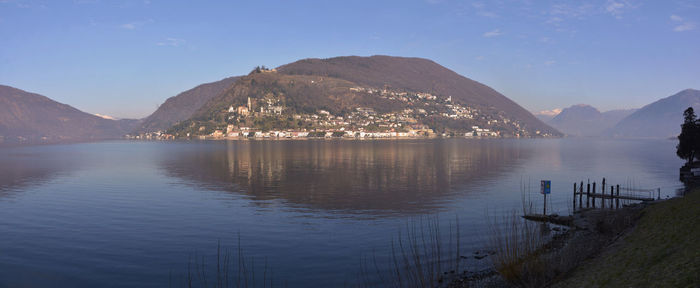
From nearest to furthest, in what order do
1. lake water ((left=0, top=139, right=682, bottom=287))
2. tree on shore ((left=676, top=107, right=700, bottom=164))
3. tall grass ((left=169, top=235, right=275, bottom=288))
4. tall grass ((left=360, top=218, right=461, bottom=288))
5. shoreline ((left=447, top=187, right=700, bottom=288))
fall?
1. shoreline ((left=447, top=187, right=700, bottom=288))
2. tall grass ((left=360, top=218, right=461, bottom=288))
3. tall grass ((left=169, top=235, right=275, bottom=288))
4. lake water ((left=0, top=139, right=682, bottom=287))
5. tree on shore ((left=676, top=107, right=700, bottom=164))

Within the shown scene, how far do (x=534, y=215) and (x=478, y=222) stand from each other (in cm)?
513

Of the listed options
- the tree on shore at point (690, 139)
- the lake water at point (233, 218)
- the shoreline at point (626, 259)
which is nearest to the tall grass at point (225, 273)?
the lake water at point (233, 218)

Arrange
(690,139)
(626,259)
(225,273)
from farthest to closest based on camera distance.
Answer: (690,139) → (225,273) → (626,259)

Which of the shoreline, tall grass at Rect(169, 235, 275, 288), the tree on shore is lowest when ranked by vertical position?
tall grass at Rect(169, 235, 275, 288)

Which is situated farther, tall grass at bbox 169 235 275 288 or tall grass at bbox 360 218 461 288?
tall grass at bbox 169 235 275 288

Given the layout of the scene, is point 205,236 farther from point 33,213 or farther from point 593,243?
point 593,243

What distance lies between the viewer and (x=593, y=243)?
2320 centimetres

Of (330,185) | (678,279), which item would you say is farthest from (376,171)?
(678,279)

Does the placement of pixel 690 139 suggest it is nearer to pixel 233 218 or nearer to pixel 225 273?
pixel 233 218

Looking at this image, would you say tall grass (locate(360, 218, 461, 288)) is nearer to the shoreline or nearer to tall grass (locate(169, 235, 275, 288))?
the shoreline

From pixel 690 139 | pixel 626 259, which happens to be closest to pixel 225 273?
pixel 626 259

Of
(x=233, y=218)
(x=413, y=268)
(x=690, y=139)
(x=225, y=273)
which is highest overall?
(x=690, y=139)

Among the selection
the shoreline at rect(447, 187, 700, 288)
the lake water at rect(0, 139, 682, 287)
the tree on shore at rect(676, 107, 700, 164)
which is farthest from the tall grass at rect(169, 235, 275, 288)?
the tree on shore at rect(676, 107, 700, 164)

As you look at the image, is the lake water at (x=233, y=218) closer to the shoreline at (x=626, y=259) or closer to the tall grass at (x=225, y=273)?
the tall grass at (x=225, y=273)
